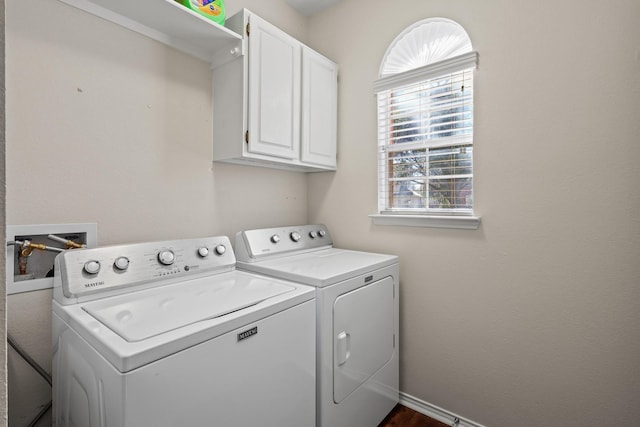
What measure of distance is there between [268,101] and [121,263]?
1.10 metres

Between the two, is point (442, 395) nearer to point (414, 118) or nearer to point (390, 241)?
point (390, 241)

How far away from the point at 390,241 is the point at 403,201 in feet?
0.90

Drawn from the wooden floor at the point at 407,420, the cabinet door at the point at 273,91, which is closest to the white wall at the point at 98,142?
the cabinet door at the point at 273,91

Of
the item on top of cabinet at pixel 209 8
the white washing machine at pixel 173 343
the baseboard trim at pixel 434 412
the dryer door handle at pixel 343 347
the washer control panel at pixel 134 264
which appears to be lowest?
the baseboard trim at pixel 434 412

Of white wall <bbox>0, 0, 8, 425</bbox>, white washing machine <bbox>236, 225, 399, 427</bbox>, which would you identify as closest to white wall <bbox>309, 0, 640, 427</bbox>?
white washing machine <bbox>236, 225, 399, 427</bbox>

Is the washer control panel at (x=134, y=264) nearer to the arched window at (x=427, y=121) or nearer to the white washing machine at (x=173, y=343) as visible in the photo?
the white washing machine at (x=173, y=343)

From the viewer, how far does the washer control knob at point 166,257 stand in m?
1.39

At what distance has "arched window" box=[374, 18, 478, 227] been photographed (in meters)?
1.83

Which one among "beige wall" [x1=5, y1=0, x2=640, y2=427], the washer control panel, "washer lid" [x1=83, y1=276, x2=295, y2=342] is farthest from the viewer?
"beige wall" [x1=5, y1=0, x2=640, y2=427]

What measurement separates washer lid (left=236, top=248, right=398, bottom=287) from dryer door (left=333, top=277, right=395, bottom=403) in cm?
10

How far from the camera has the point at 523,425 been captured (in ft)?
5.36

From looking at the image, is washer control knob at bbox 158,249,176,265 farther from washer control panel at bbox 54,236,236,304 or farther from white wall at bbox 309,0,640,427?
white wall at bbox 309,0,640,427

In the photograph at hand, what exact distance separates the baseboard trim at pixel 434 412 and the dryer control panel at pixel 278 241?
3.60ft

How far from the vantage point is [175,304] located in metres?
1.14
